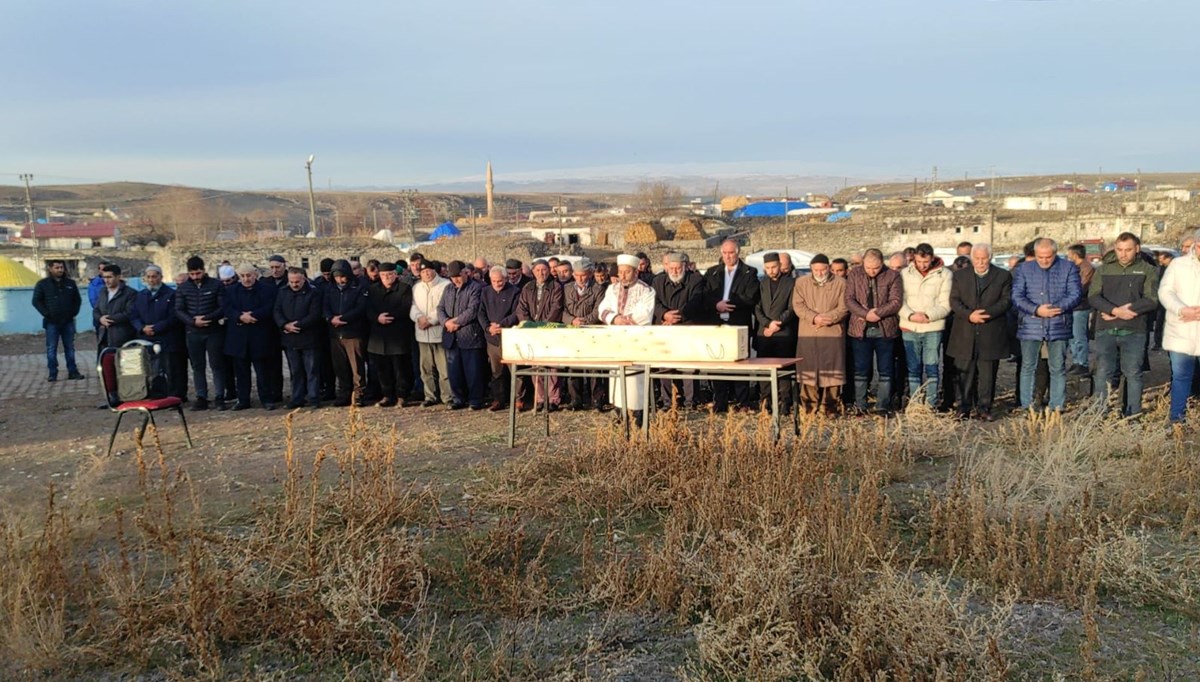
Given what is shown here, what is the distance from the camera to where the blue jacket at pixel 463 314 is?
370 inches

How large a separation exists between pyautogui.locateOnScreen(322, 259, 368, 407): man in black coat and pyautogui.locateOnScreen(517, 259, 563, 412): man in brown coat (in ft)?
6.37

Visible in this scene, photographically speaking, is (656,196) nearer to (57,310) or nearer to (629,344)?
(57,310)

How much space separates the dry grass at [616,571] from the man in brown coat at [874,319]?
108 inches

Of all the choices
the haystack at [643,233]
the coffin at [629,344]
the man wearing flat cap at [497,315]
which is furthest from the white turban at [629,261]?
the haystack at [643,233]

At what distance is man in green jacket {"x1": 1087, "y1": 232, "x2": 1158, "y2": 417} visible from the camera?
781 centimetres

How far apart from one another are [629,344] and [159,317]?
6099mm

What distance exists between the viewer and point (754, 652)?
11.2ft

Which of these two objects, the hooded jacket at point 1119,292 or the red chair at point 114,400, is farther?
the hooded jacket at point 1119,292

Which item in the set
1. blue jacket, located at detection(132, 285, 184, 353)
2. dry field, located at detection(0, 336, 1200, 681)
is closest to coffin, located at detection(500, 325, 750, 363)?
dry field, located at detection(0, 336, 1200, 681)

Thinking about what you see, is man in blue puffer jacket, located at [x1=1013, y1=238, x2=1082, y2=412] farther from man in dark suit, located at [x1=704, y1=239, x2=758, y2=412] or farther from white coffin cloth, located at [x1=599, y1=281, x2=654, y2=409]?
white coffin cloth, located at [x1=599, y1=281, x2=654, y2=409]

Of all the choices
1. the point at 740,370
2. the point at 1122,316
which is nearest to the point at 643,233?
the point at 1122,316

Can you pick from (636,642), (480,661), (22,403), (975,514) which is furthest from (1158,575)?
(22,403)

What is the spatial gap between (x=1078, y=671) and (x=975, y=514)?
116 centimetres

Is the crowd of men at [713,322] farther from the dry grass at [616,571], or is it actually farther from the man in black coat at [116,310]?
the dry grass at [616,571]
